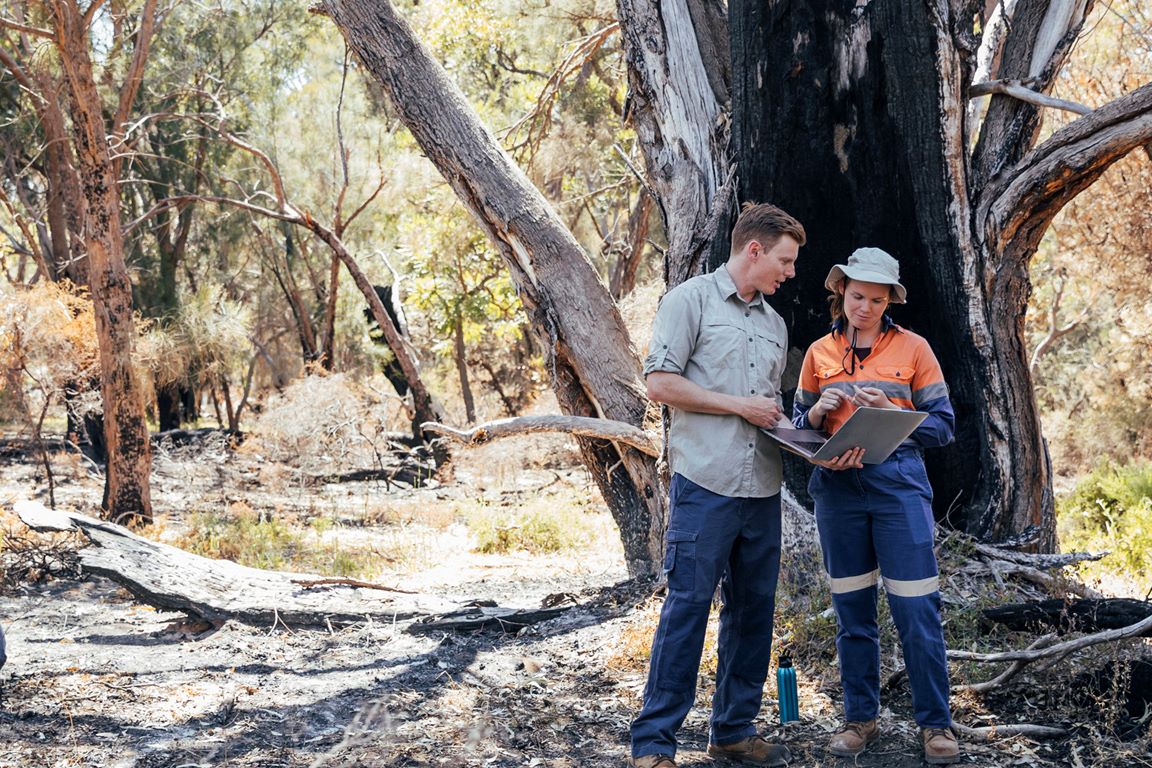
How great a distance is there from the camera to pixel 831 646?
16.4ft

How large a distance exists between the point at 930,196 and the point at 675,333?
2.23 meters

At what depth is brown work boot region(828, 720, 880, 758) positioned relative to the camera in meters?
3.93

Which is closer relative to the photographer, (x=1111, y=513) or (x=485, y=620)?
(x=485, y=620)

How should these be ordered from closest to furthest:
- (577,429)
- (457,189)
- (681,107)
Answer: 1. (681,107)
2. (577,429)
3. (457,189)

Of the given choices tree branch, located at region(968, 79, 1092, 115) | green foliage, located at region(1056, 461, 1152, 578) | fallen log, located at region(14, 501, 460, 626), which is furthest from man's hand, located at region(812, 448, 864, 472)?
green foliage, located at region(1056, 461, 1152, 578)

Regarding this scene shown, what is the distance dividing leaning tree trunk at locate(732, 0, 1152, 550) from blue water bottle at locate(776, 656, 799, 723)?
163cm

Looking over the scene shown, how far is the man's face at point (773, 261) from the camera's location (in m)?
3.77

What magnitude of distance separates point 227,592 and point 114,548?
825mm

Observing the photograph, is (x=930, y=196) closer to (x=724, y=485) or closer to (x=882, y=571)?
(x=882, y=571)

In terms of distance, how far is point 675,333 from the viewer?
12.3ft

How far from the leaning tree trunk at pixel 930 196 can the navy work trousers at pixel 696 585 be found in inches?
72.2

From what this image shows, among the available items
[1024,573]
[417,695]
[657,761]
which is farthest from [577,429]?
[657,761]

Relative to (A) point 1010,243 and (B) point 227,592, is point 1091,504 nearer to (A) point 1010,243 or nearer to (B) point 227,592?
(A) point 1010,243

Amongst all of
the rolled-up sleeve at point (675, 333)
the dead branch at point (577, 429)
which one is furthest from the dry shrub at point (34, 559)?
the rolled-up sleeve at point (675, 333)
